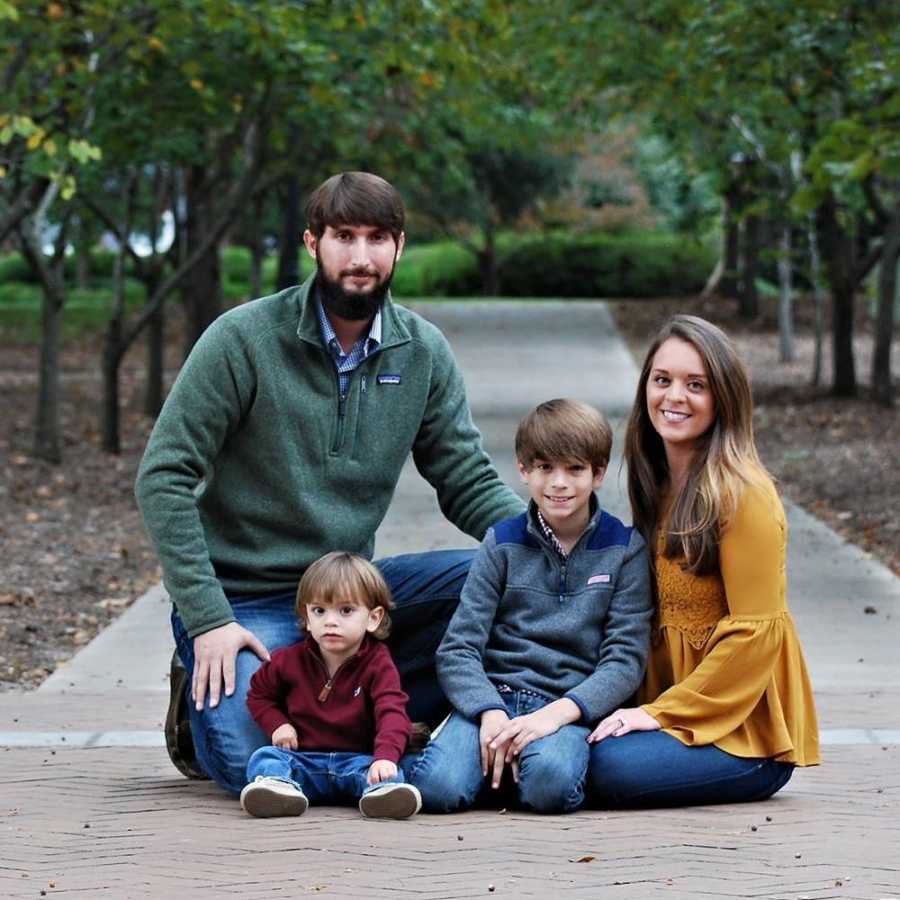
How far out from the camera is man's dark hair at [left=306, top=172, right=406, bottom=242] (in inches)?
197

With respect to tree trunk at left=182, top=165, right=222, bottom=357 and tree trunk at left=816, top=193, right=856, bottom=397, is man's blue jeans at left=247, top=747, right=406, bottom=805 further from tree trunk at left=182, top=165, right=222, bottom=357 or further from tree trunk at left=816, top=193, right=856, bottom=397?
tree trunk at left=816, top=193, right=856, bottom=397

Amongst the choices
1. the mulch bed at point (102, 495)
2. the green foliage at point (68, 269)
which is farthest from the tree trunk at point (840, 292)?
the green foliage at point (68, 269)

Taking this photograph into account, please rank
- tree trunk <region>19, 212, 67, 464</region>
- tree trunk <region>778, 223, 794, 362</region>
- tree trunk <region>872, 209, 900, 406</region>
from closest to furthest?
tree trunk <region>19, 212, 67, 464</region>, tree trunk <region>872, 209, 900, 406</region>, tree trunk <region>778, 223, 794, 362</region>

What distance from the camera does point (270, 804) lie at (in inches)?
186

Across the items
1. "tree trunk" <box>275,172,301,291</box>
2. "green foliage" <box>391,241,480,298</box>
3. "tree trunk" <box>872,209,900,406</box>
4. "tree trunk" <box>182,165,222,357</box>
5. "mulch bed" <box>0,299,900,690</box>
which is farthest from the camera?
"green foliage" <box>391,241,480,298</box>

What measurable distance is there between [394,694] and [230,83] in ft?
36.5

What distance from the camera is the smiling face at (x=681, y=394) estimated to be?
493 centimetres

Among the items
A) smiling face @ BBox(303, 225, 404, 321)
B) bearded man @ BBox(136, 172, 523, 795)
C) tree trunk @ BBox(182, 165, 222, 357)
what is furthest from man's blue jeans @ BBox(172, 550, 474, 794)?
tree trunk @ BBox(182, 165, 222, 357)

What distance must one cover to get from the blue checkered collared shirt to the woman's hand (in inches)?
48.1

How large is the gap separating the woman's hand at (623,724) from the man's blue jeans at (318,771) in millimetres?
544

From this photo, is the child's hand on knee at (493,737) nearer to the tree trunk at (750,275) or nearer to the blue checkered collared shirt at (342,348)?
the blue checkered collared shirt at (342,348)

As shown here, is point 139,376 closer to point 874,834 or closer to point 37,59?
point 37,59

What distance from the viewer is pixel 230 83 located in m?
15.2

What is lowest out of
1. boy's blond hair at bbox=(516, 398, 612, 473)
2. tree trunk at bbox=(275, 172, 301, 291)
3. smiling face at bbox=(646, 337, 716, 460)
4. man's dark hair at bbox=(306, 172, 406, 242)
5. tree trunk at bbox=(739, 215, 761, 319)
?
tree trunk at bbox=(739, 215, 761, 319)
